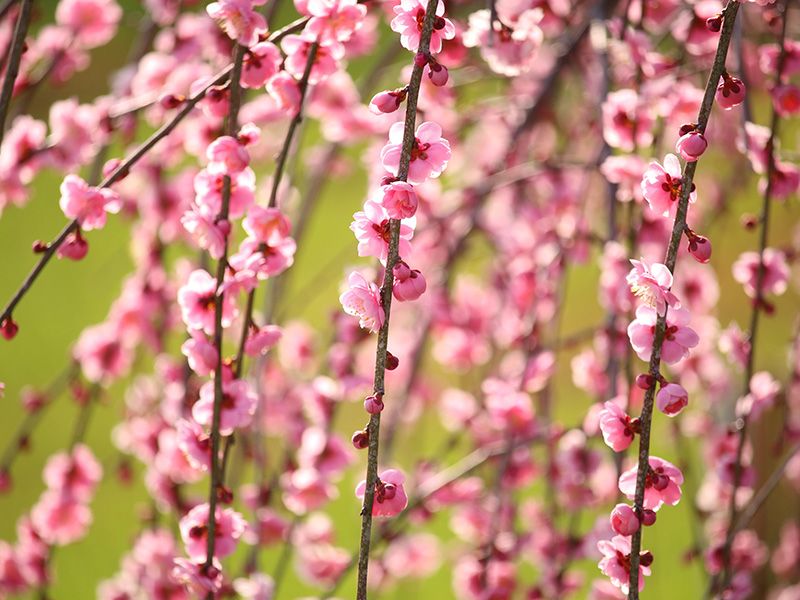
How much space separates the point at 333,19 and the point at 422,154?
0.15 m

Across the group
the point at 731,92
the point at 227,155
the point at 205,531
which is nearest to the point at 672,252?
the point at 731,92

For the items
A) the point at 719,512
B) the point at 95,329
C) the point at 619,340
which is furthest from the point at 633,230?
the point at 95,329

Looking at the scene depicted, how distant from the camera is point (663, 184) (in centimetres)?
60

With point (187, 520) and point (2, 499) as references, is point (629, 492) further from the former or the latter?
point (2, 499)

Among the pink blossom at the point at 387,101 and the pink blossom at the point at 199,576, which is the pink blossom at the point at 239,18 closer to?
the pink blossom at the point at 387,101

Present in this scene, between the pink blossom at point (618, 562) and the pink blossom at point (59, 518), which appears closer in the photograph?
the pink blossom at point (618, 562)

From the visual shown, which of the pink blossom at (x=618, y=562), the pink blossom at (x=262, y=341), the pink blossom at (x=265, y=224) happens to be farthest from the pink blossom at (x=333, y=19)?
the pink blossom at (x=618, y=562)

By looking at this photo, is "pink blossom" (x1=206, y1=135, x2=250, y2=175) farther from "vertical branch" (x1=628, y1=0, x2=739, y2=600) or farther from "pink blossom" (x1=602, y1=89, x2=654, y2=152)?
"pink blossom" (x1=602, y1=89, x2=654, y2=152)

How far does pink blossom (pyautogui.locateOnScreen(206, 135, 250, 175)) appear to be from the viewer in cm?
63

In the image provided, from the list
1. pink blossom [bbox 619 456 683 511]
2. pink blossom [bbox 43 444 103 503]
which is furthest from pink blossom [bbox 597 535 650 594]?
pink blossom [bbox 43 444 103 503]

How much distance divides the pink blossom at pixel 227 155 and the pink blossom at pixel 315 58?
0.13 meters

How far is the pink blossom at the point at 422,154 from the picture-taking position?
0.59 metres

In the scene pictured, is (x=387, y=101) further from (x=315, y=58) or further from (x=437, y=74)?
(x=315, y=58)

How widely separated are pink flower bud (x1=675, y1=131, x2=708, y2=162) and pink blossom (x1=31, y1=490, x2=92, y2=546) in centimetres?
98
